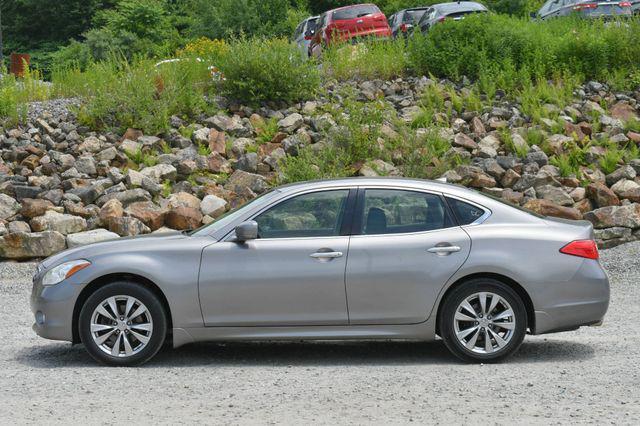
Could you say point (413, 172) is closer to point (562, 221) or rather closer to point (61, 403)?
point (562, 221)

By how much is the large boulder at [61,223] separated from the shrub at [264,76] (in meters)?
4.84

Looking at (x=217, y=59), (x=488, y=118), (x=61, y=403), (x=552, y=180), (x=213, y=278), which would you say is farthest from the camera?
(x=217, y=59)

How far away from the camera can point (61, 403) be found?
7.01m

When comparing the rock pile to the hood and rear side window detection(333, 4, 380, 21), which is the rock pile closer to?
the hood

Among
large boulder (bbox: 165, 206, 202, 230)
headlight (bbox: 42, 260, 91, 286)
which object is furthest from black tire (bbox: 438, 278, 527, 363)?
large boulder (bbox: 165, 206, 202, 230)

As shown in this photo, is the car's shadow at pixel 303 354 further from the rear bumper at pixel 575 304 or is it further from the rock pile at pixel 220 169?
the rock pile at pixel 220 169

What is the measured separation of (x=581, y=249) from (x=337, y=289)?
1.94 meters

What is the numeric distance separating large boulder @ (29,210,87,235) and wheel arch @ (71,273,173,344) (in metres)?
6.37

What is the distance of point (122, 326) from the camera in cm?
827

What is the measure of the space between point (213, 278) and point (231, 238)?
1.20ft

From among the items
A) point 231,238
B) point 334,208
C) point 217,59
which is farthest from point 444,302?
point 217,59

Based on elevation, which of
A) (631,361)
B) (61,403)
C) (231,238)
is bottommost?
(631,361)

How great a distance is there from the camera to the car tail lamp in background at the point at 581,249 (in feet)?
27.3

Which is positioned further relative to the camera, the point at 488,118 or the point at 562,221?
the point at 488,118
